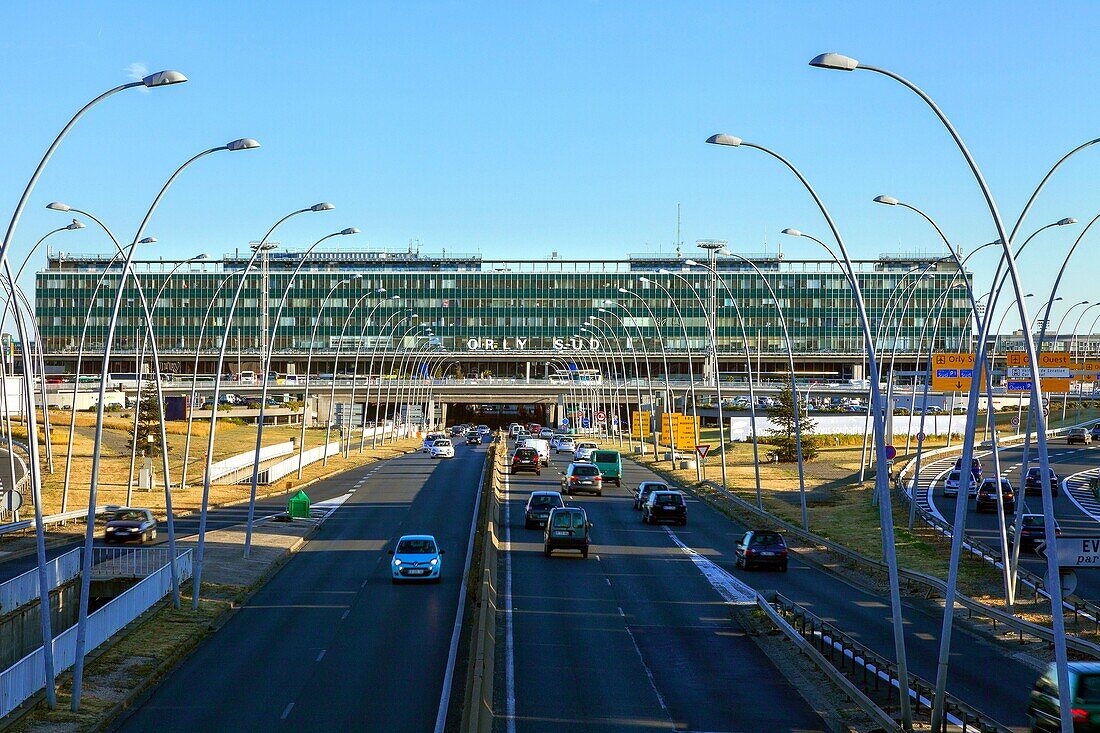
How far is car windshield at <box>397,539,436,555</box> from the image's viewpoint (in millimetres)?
39250

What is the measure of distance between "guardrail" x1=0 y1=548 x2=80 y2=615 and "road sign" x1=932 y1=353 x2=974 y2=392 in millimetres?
31330

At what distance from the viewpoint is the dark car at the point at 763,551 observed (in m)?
41.0

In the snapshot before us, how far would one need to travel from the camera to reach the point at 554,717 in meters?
21.5

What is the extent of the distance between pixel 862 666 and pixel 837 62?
11.9 meters

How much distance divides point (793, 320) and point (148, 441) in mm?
125758

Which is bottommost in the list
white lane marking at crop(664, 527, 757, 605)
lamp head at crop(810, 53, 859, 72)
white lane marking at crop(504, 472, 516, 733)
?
white lane marking at crop(664, 527, 757, 605)

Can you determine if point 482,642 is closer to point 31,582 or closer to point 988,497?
point 31,582

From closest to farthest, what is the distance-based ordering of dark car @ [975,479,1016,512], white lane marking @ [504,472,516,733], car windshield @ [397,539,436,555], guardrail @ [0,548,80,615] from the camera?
white lane marking @ [504,472,516,733]
guardrail @ [0,548,80,615]
car windshield @ [397,539,436,555]
dark car @ [975,479,1016,512]

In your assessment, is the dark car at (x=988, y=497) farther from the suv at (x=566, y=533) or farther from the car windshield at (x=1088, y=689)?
the car windshield at (x=1088, y=689)

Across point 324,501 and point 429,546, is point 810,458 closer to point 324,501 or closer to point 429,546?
point 324,501

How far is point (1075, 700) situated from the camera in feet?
59.7

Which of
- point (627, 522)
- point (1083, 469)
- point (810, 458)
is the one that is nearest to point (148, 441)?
point (627, 522)

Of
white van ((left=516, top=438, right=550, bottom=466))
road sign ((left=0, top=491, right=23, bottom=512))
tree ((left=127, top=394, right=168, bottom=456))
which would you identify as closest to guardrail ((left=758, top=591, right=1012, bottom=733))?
road sign ((left=0, top=491, right=23, bottom=512))

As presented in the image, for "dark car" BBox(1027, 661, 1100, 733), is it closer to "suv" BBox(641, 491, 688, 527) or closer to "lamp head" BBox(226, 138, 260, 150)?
"lamp head" BBox(226, 138, 260, 150)
